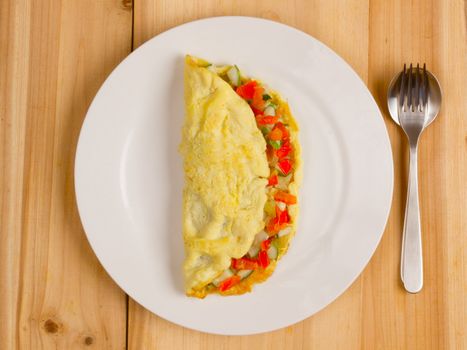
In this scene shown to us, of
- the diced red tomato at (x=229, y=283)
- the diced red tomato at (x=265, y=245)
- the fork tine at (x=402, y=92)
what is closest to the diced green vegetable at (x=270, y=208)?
the diced red tomato at (x=265, y=245)

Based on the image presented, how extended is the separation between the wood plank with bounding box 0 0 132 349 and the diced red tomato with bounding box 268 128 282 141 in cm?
88

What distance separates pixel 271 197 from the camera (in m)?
2.41

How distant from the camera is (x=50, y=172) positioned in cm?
265

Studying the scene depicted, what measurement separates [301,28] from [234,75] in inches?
18.9

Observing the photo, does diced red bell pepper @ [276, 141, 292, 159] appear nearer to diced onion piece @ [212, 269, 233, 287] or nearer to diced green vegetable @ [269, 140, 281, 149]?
diced green vegetable @ [269, 140, 281, 149]

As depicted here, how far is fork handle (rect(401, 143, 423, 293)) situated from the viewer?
2.58 metres

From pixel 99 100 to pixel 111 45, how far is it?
13.5 inches

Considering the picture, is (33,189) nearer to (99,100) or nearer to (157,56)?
(99,100)

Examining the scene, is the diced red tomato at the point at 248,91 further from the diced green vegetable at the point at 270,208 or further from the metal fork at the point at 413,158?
the metal fork at the point at 413,158

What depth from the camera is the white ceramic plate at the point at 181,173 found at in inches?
98.3

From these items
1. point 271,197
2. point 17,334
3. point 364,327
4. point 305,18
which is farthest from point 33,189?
point 364,327

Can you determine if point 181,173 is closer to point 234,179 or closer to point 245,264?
point 234,179

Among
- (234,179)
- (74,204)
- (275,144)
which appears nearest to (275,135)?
(275,144)

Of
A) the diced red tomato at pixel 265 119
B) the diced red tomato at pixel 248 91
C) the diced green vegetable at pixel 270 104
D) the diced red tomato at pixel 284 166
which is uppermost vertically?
the diced red tomato at pixel 248 91
